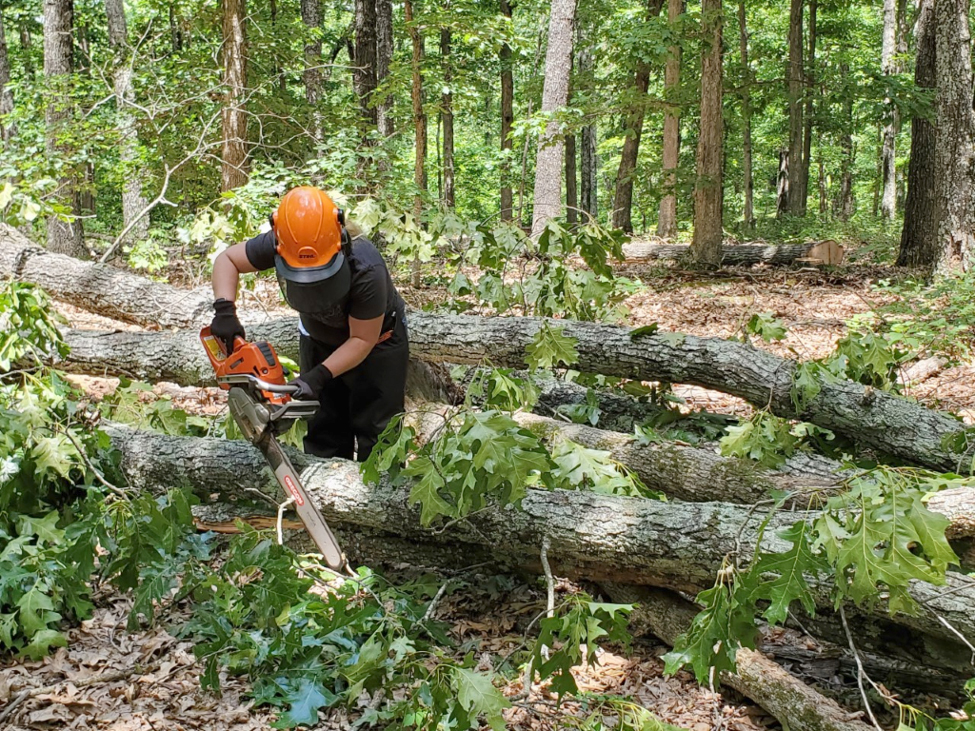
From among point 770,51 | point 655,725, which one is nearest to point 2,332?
point 655,725

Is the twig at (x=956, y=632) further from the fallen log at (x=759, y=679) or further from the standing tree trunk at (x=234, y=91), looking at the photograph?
the standing tree trunk at (x=234, y=91)

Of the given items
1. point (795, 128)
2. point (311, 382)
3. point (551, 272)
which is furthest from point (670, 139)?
point (311, 382)

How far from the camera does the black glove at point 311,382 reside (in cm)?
319

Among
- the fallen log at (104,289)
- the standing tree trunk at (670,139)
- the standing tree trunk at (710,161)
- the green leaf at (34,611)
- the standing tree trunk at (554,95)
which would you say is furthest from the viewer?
the standing tree trunk at (670,139)

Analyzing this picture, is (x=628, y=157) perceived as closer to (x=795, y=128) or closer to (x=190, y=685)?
(x=795, y=128)

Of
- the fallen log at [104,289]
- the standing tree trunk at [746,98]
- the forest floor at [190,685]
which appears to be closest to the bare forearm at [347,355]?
the forest floor at [190,685]

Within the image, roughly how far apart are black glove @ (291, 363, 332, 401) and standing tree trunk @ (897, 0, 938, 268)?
8.21m

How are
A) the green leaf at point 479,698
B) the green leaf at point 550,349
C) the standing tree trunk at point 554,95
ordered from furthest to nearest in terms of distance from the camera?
the standing tree trunk at point 554,95 → the green leaf at point 550,349 → the green leaf at point 479,698

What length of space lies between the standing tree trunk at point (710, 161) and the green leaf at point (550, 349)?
6616 mm

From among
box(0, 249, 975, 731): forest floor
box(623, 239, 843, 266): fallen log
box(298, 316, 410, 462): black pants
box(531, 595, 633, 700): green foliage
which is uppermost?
box(623, 239, 843, 266): fallen log

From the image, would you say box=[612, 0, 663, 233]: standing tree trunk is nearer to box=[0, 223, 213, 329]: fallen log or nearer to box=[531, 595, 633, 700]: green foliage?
box=[0, 223, 213, 329]: fallen log

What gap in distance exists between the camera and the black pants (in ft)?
13.1

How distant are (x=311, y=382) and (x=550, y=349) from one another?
144 cm

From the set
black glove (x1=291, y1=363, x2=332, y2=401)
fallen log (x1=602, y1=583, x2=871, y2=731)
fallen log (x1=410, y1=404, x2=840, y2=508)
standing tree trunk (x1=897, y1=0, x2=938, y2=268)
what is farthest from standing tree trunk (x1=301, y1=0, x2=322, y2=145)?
standing tree trunk (x1=897, y1=0, x2=938, y2=268)
